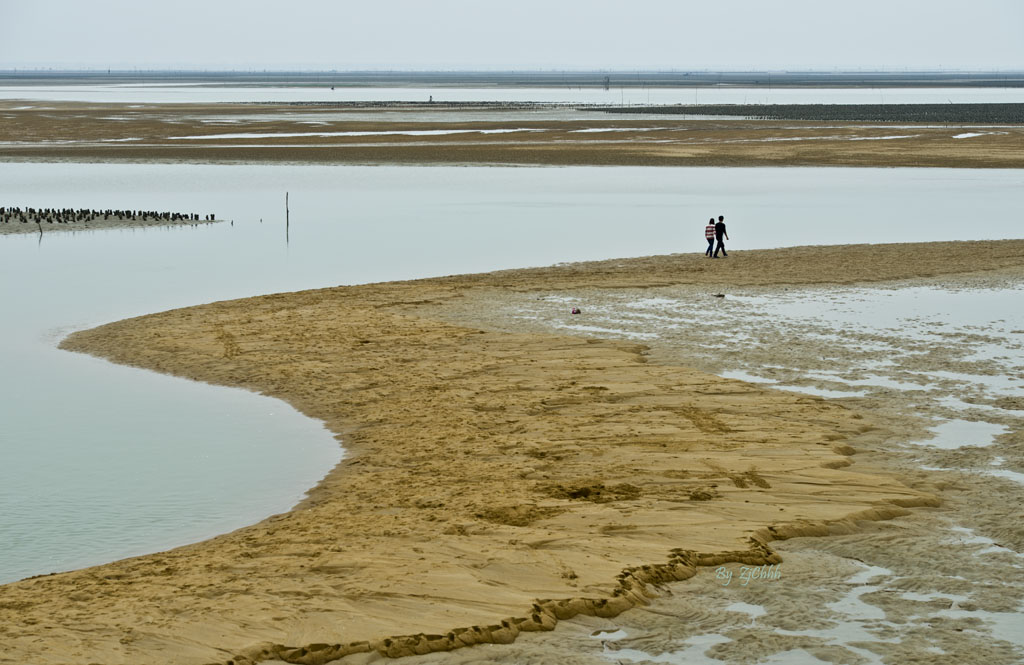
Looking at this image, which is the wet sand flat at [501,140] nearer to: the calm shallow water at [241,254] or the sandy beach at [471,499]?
the calm shallow water at [241,254]

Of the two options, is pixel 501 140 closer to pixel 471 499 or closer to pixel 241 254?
pixel 241 254

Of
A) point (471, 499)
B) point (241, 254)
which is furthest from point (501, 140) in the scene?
point (471, 499)

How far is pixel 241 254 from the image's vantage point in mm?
33594

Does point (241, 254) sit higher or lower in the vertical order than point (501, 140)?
lower

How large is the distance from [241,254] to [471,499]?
21641mm

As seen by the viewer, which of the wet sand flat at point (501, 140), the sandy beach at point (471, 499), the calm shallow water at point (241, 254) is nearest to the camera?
the sandy beach at point (471, 499)

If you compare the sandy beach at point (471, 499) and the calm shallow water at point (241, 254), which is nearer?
the sandy beach at point (471, 499)

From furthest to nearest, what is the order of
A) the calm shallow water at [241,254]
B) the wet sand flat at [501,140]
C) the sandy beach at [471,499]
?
the wet sand flat at [501,140] → the calm shallow water at [241,254] → the sandy beach at [471,499]

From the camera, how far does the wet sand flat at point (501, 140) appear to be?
208 ft

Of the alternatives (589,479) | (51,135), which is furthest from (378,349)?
(51,135)

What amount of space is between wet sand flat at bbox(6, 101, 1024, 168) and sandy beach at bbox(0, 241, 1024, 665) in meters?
42.0

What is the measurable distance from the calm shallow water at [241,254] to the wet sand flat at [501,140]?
4.91m

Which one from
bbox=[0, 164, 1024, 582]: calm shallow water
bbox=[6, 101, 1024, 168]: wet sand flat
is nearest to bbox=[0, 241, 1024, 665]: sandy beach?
bbox=[0, 164, 1024, 582]: calm shallow water

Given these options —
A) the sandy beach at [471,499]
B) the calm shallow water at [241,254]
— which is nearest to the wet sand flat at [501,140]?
the calm shallow water at [241,254]
